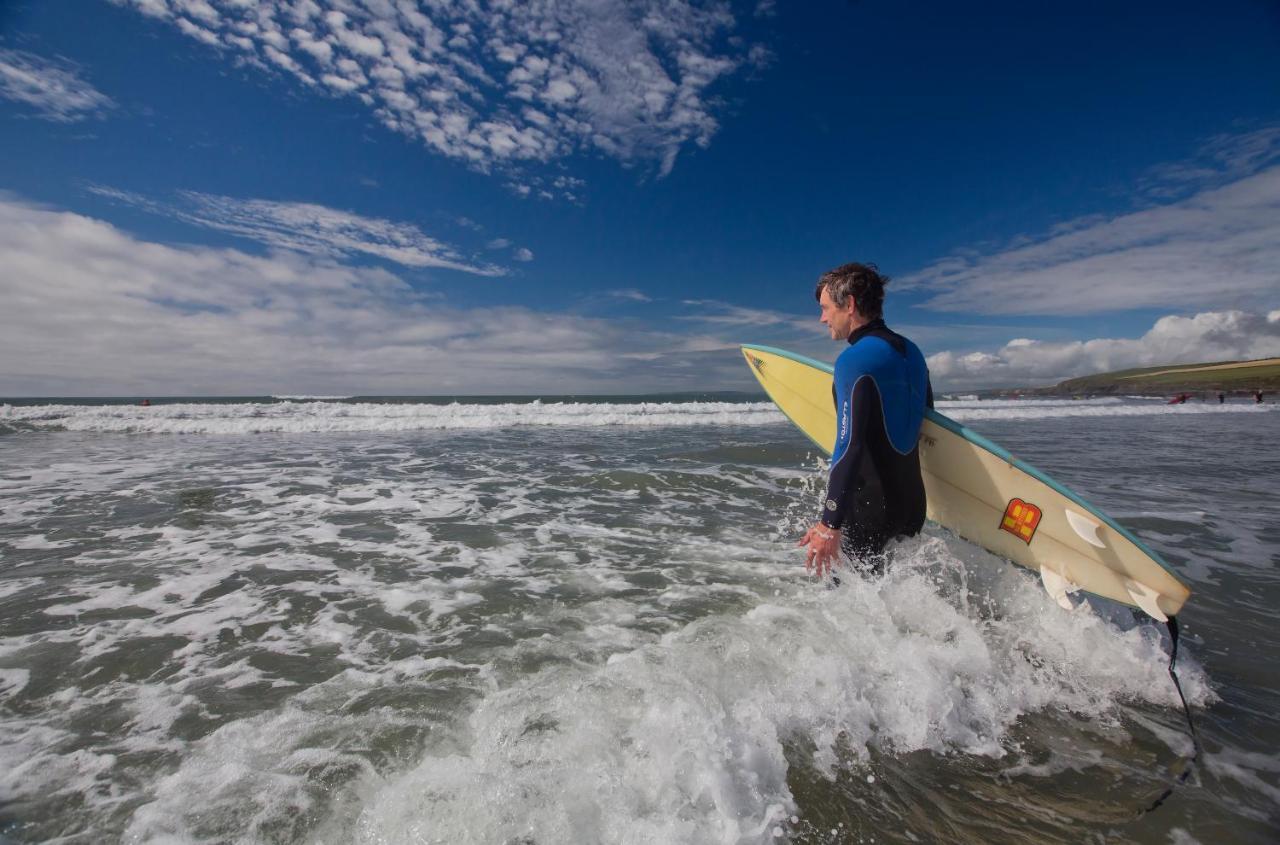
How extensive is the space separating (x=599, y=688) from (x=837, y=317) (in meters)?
2.65

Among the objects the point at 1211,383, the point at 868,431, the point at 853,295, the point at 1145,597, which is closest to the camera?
the point at 868,431

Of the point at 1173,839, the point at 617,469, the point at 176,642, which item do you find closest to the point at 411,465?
the point at 617,469

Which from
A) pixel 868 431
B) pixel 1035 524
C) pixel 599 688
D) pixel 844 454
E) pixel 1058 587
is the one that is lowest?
pixel 599 688

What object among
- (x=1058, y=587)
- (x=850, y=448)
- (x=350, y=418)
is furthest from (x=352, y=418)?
(x=1058, y=587)

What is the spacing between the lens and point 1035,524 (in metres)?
3.70

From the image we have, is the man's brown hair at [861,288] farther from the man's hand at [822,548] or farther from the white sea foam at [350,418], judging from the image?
the white sea foam at [350,418]

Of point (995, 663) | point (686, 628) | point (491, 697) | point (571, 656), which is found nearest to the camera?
point (491, 697)

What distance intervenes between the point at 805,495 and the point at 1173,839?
22.8 feet

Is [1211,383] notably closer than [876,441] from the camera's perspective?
No

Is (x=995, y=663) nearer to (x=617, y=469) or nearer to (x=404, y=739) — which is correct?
(x=404, y=739)

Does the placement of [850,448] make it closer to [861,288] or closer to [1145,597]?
[861,288]

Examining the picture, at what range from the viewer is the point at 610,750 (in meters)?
2.30

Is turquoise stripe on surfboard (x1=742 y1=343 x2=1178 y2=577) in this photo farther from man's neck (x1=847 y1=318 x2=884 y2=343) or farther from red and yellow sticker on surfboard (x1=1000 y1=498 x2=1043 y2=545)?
man's neck (x1=847 y1=318 x2=884 y2=343)

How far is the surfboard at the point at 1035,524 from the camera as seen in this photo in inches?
132
